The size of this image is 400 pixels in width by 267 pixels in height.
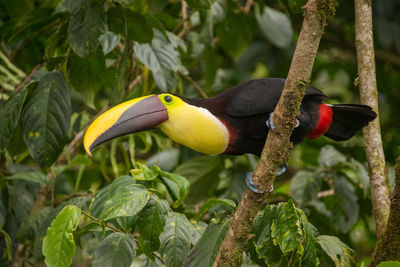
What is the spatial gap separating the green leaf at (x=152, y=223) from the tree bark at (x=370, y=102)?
0.88 m

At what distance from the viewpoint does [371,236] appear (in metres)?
3.77

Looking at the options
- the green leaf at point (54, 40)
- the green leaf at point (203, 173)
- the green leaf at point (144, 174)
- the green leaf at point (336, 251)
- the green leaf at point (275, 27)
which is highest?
the green leaf at point (54, 40)

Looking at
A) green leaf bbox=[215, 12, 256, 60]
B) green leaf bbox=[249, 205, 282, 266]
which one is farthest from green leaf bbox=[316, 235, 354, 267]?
green leaf bbox=[215, 12, 256, 60]

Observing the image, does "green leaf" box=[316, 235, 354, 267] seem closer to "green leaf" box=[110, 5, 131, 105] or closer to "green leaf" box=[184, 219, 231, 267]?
"green leaf" box=[184, 219, 231, 267]

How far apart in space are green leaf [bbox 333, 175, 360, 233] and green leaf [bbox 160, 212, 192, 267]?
1.30 metres

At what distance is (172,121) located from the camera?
7.66 feet

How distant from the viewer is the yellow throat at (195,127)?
2.30m

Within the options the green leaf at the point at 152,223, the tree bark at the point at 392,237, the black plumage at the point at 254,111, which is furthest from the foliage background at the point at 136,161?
the black plumage at the point at 254,111

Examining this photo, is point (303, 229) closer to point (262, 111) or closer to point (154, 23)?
point (262, 111)

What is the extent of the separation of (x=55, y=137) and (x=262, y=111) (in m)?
0.87

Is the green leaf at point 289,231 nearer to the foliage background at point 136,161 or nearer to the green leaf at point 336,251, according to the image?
the foliage background at point 136,161

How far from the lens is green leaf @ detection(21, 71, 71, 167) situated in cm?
226

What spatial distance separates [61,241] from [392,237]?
114cm

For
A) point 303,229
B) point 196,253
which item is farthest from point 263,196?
point 196,253
